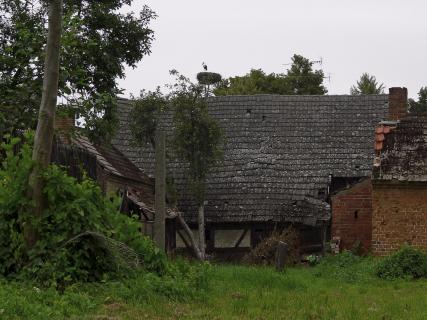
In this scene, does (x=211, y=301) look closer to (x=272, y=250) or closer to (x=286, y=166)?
(x=272, y=250)

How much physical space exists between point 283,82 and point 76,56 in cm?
3390

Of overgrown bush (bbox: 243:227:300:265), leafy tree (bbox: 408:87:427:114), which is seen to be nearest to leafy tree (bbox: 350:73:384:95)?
leafy tree (bbox: 408:87:427:114)

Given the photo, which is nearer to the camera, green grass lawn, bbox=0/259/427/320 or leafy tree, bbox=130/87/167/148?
green grass lawn, bbox=0/259/427/320

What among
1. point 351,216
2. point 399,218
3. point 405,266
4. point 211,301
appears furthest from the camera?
point 351,216

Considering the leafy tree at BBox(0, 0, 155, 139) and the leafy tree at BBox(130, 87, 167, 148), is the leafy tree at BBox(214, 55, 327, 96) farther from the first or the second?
the leafy tree at BBox(0, 0, 155, 139)

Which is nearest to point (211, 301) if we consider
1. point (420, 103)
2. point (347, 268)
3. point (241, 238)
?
point (347, 268)

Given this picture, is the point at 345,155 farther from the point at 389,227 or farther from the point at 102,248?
the point at 102,248

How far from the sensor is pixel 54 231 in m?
10.2

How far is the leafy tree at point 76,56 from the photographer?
15.2m

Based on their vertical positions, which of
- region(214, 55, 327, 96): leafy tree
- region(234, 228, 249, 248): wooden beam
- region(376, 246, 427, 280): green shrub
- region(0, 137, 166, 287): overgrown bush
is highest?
region(214, 55, 327, 96): leafy tree

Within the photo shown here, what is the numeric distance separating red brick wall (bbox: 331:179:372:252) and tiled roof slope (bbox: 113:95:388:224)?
103 cm

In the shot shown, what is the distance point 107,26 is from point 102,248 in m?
12.9

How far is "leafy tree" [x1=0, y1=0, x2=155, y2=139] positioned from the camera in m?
15.2

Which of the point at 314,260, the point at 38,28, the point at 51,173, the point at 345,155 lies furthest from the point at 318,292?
the point at 345,155
